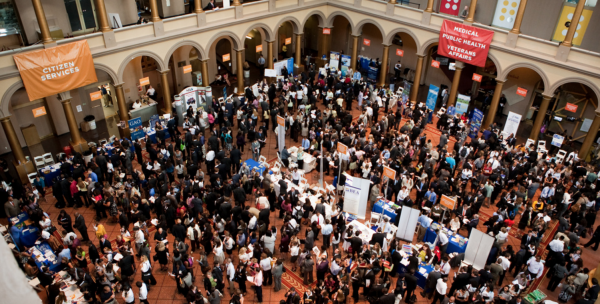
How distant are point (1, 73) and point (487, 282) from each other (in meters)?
17.3

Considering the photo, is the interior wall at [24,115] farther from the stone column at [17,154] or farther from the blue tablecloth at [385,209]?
the blue tablecloth at [385,209]

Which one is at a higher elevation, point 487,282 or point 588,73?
point 588,73

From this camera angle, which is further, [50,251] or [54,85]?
[54,85]

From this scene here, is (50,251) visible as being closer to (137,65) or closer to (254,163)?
(254,163)

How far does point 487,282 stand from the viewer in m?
11.6

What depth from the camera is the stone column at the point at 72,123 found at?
56.9 ft

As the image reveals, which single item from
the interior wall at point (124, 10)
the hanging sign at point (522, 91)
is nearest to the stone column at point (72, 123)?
the interior wall at point (124, 10)

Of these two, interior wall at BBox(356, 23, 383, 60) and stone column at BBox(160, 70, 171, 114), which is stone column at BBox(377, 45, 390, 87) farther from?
stone column at BBox(160, 70, 171, 114)

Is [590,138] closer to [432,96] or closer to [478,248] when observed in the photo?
[432,96]

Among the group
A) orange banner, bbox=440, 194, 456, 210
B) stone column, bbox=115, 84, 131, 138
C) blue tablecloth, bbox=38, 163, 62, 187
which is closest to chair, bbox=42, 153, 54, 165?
blue tablecloth, bbox=38, 163, 62, 187

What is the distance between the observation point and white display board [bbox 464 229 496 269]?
12.2m

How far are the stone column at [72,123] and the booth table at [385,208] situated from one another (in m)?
12.8

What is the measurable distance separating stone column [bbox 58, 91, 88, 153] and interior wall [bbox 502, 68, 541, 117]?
20.9 metres

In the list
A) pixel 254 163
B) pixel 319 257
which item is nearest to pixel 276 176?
pixel 254 163
